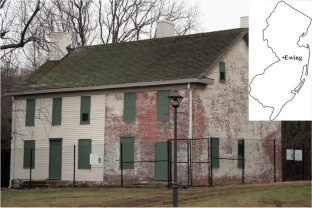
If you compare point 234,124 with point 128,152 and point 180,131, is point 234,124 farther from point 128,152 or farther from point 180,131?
point 128,152

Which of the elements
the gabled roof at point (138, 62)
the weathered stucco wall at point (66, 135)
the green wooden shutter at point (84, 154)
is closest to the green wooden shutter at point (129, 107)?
the gabled roof at point (138, 62)

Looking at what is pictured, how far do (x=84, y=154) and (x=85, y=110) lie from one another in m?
2.47

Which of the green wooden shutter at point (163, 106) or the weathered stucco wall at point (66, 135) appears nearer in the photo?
the green wooden shutter at point (163, 106)

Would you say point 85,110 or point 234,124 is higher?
point 85,110

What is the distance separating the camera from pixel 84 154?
26703 mm

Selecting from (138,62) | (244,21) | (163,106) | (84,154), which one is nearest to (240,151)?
(163,106)

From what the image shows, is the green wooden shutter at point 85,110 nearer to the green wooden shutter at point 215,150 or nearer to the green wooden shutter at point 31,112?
the green wooden shutter at point 31,112

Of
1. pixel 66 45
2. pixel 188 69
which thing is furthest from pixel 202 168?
pixel 66 45

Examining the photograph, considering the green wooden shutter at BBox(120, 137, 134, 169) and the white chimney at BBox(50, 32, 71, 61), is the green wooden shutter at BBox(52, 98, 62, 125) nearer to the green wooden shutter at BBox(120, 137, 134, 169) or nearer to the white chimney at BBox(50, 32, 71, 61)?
the green wooden shutter at BBox(120, 137, 134, 169)

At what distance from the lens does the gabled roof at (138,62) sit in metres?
25.5

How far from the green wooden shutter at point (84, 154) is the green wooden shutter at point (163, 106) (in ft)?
15.3

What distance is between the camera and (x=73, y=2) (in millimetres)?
43812

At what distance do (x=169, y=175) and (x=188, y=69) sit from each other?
564 cm

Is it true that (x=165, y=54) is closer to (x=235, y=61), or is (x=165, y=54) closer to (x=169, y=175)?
(x=235, y=61)
